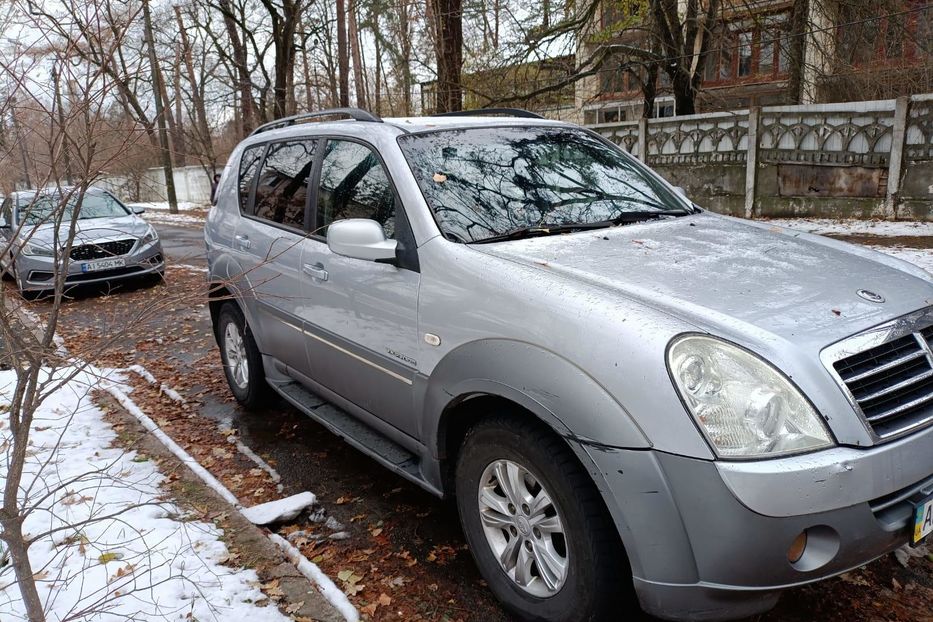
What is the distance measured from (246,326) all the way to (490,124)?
2.22 metres

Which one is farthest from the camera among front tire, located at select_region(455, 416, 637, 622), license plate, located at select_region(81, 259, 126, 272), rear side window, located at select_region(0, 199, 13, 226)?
license plate, located at select_region(81, 259, 126, 272)

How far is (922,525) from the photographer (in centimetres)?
213

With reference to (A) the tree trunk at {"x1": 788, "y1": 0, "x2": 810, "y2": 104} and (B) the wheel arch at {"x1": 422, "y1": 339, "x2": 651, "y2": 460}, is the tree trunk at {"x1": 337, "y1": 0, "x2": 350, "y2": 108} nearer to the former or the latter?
(A) the tree trunk at {"x1": 788, "y1": 0, "x2": 810, "y2": 104}

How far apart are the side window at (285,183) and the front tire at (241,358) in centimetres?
87

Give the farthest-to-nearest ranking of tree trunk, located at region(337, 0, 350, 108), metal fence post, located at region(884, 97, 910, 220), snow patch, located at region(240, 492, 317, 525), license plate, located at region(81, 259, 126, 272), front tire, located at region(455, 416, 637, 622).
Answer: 1. tree trunk, located at region(337, 0, 350, 108)
2. metal fence post, located at region(884, 97, 910, 220)
3. license plate, located at region(81, 259, 126, 272)
4. snow patch, located at region(240, 492, 317, 525)
5. front tire, located at region(455, 416, 637, 622)

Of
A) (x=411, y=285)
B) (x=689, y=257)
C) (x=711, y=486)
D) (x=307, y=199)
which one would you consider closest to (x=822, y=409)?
(x=711, y=486)


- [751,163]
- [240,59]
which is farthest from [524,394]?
[240,59]

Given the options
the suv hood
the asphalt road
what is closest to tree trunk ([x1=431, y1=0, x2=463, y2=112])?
the asphalt road

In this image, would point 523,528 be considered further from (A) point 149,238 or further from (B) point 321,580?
(A) point 149,238

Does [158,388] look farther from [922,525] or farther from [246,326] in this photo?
[922,525]

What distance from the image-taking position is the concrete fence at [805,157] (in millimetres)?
10945

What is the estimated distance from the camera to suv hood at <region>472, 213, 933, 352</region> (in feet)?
7.22

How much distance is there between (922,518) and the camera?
83.6 inches

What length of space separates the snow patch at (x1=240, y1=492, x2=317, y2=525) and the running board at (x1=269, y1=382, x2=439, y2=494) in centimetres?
38
